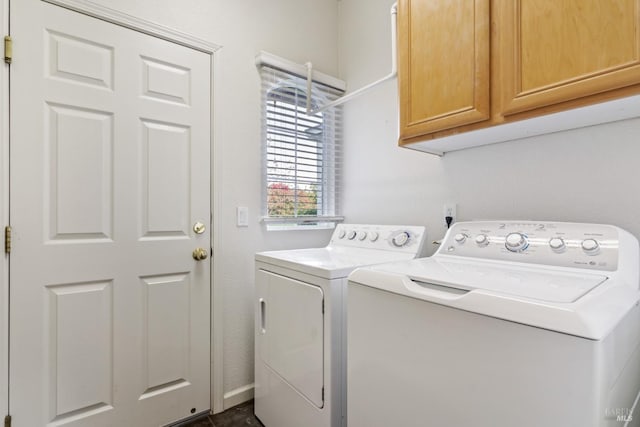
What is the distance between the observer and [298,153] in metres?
2.18

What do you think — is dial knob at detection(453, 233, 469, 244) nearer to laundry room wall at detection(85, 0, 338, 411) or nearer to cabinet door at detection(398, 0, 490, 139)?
cabinet door at detection(398, 0, 490, 139)

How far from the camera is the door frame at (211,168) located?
4.16ft

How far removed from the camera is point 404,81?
1.44 m

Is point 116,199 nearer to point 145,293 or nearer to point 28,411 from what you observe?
point 145,293

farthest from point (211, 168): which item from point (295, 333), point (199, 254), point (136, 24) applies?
point (295, 333)

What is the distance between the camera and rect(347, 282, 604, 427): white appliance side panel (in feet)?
2.01

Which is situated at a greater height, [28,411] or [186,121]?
[186,121]

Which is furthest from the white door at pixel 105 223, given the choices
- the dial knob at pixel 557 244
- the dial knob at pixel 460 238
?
the dial knob at pixel 557 244

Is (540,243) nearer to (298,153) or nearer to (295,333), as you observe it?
(295,333)

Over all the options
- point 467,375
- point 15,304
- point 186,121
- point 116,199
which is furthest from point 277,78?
point 467,375

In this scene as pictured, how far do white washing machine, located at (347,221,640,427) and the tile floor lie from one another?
0.88 meters

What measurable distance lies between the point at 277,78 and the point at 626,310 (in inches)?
78.1

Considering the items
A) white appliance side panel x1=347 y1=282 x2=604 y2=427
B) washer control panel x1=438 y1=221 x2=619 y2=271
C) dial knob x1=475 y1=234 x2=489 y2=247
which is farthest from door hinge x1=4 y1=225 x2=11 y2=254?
dial knob x1=475 y1=234 x2=489 y2=247

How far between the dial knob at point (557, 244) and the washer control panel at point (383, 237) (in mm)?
577
